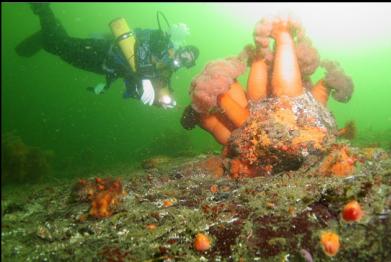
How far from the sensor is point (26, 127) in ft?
124

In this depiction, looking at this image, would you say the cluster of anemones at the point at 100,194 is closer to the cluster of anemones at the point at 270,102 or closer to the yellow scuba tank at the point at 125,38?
the cluster of anemones at the point at 270,102

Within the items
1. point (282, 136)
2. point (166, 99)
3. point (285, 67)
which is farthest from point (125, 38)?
point (282, 136)

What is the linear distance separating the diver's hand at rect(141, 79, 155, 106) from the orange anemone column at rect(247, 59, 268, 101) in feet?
7.30

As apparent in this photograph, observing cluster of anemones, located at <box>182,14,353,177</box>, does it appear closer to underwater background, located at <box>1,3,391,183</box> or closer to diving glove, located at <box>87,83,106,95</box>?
diving glove, located at <box>87,83,106,95</box>

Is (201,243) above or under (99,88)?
under

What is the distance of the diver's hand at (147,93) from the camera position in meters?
6.83

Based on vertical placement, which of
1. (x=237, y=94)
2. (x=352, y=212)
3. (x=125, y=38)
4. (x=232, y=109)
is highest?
(x=125, y=38)

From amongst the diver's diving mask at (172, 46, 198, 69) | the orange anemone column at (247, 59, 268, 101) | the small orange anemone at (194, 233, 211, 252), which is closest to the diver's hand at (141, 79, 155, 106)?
the diver's diving mask at (172, 46, 198, 69)

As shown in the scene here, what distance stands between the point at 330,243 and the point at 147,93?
210 inches

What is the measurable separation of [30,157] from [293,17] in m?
7.88

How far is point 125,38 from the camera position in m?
7.54

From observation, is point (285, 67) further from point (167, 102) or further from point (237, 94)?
point (167, 102)

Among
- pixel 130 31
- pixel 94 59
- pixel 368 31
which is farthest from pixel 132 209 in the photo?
pixel 368 31

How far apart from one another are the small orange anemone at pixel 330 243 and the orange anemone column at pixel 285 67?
3.28 metres
